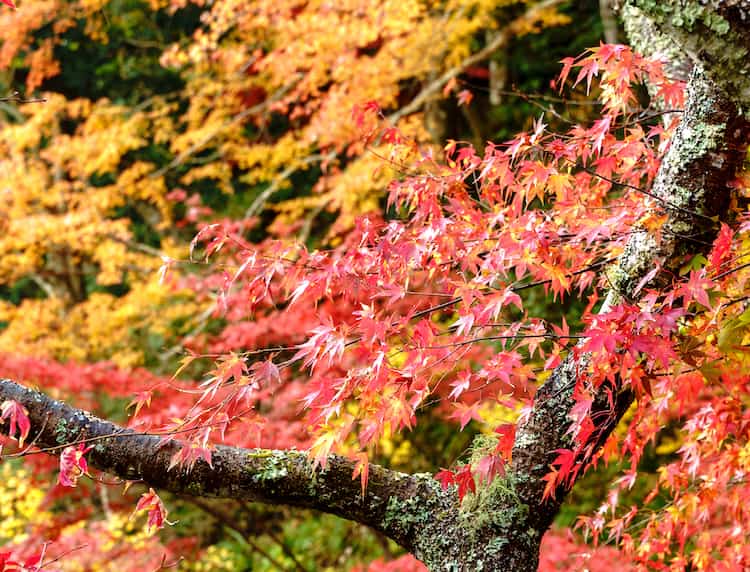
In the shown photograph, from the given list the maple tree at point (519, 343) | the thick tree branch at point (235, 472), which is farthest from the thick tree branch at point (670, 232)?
the thick tree branch at point (235, 472)

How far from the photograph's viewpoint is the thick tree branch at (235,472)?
2152 millimetres

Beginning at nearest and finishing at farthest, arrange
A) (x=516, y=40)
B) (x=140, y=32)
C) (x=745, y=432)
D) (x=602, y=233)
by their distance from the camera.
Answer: (x=602, y=233) → (x=745, y=432) → (x=516, y=40) → (x=140, y=32)

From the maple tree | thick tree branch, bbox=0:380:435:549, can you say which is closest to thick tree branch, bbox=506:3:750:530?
the maple tree

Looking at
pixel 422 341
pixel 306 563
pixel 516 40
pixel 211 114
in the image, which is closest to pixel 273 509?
pixel 306 563

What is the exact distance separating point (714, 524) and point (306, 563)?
3.58 meters

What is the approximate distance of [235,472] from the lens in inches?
89.5

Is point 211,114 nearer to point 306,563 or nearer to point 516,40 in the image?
point 516,40

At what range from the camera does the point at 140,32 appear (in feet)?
34.0

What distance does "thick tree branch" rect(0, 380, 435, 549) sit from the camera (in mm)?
2152

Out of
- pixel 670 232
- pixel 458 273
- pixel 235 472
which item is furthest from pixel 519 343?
pixel 235 472

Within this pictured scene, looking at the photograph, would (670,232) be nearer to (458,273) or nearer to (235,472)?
(458,273)

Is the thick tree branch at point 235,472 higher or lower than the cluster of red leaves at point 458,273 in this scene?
lower

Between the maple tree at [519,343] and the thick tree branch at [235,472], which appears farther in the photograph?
the thick tree branch at [235,472]

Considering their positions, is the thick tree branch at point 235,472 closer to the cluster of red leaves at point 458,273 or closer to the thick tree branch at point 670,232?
the cluster of red leaves at point 458,273
